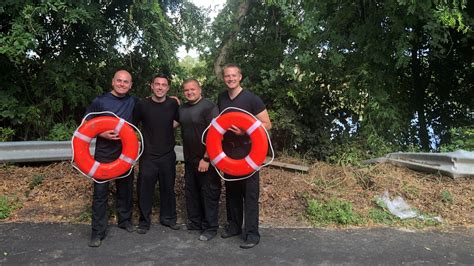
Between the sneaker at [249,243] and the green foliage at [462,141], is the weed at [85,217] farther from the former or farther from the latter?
the green foliage at [462,141]

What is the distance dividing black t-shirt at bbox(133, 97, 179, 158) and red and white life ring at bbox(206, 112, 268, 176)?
506 millimetres

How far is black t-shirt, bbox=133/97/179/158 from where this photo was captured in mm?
4207

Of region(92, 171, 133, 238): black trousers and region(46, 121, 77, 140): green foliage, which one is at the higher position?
region(46, 121, 77, 140): green foliage

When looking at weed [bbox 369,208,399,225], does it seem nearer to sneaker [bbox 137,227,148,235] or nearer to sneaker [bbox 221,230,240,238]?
sneaker [bbox 221,230,240,238]

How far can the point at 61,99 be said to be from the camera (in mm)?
6363

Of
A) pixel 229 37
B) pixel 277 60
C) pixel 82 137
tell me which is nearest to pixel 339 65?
pixel 277 60

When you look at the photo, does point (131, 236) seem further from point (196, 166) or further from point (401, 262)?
point (401, 262)

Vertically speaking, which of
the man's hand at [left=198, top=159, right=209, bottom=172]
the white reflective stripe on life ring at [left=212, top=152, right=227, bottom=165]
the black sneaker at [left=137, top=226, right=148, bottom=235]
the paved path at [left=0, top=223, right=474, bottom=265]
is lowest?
the paved path at [left=0, top=223, right=474, bottom=265]

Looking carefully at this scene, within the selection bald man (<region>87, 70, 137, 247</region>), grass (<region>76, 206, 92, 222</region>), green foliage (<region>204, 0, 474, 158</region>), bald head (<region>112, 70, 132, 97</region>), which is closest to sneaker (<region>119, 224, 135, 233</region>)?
bald man (<region>87, 70, 137, 247</region>)

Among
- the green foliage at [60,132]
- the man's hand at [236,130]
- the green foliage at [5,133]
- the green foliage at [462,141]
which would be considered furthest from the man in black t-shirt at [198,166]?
the green foliage at [462,141]

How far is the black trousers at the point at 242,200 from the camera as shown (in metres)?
4.00

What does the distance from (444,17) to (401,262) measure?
3.11 meters

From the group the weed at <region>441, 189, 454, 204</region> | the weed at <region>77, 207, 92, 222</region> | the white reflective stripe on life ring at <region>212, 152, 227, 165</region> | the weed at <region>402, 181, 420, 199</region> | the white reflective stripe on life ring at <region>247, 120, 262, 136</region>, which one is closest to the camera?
the white reflective stripe on life ring at <region>247, 120, 262, 136</region>

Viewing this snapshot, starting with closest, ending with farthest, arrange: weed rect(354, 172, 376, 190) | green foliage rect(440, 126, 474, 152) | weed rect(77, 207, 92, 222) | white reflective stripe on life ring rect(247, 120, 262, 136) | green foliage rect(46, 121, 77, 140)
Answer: white reflective stripe on life ring rect(247, 120, 262, 136) < weed rect(77, 207, 92, 222) < weed rect(354, 172, 376, 190) < green foliage rect(440, 126, 474, 152) < green foliage rect(46, 121, 77, 140)
